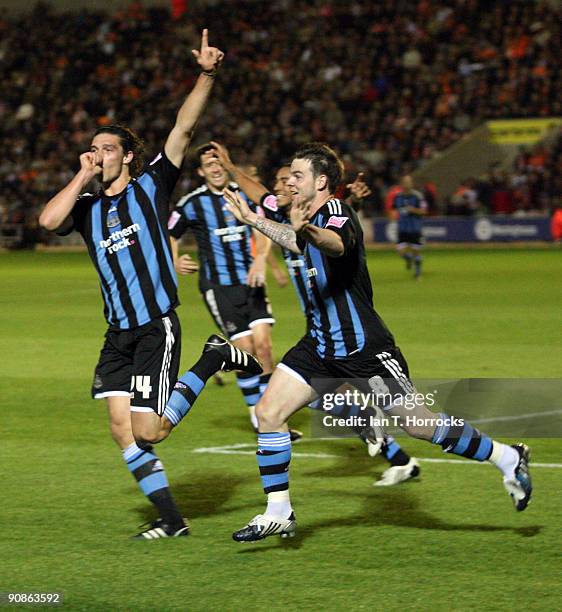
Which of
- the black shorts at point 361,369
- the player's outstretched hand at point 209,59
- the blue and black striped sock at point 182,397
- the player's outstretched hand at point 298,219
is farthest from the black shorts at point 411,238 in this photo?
the player's outstretched hand at point 298,219

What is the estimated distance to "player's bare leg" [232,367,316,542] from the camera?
18.9ft

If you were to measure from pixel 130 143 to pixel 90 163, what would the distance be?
35 centimetres

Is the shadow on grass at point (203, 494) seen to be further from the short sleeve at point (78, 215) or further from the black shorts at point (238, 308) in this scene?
the black shorts at point (238, 308)

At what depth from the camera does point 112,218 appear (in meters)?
6.09

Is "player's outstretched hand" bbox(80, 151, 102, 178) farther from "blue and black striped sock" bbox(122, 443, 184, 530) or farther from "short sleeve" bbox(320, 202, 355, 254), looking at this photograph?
"blue and black striped sock" bbox(122, 443, 184, 530)

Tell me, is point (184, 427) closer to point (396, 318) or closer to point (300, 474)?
point (300, 474)

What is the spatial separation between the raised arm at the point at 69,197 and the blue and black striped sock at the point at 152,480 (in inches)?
47.7

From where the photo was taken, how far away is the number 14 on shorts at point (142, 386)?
5914mm

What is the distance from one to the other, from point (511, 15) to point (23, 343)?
26222 millimetres

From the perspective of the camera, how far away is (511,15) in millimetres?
36562

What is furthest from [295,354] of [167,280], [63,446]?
[63,446]

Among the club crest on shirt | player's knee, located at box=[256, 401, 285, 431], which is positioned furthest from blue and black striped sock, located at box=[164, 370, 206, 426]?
the club crest on shirt

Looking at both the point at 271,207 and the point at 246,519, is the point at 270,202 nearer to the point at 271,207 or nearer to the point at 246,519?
the point at 271,207

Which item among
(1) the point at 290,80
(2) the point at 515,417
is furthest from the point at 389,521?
(1) the point at 290,80
